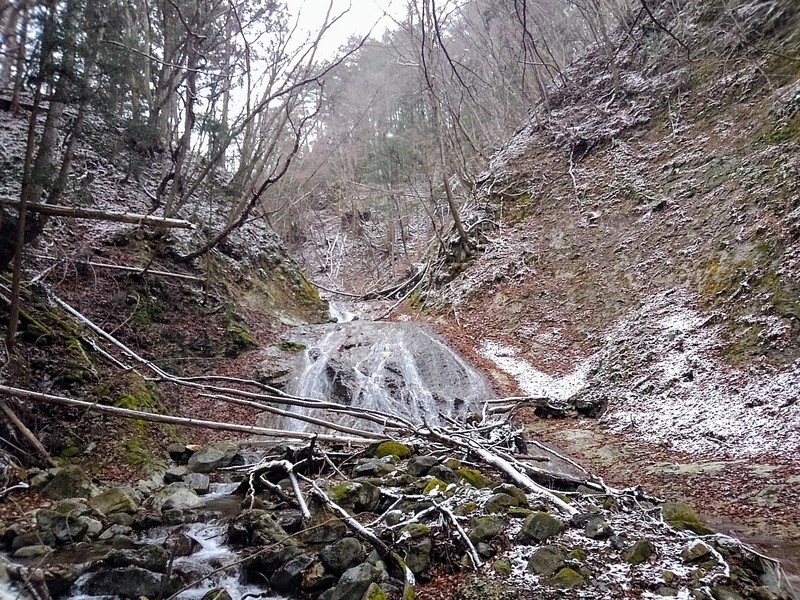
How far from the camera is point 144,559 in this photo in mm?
3906

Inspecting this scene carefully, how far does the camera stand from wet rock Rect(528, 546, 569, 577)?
3656 millimetres

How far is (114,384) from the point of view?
23.7 feet

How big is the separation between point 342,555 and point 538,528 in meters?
1.59

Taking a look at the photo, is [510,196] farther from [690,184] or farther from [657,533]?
[657,533]

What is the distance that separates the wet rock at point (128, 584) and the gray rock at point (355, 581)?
1.28m

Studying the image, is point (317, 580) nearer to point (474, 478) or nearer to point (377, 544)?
point (377, 544)

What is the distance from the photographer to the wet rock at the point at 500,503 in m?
4.56

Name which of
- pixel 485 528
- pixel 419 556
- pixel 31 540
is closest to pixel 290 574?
pixel 419 556

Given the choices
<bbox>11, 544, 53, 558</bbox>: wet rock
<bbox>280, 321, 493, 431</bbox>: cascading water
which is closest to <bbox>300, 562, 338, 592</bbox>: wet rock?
<bbox>11, 544, 53, 558</bbox>: wet rock

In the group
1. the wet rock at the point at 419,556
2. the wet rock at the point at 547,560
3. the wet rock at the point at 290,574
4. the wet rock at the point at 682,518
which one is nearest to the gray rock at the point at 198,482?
the wet rock at the point at 290,574

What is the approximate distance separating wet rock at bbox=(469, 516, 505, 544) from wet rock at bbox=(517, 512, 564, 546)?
186mm

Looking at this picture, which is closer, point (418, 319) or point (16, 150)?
point (16, 150)

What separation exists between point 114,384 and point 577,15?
77.2 ft

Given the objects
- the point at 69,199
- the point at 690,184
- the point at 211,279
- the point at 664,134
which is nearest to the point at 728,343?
the point at 690,184
